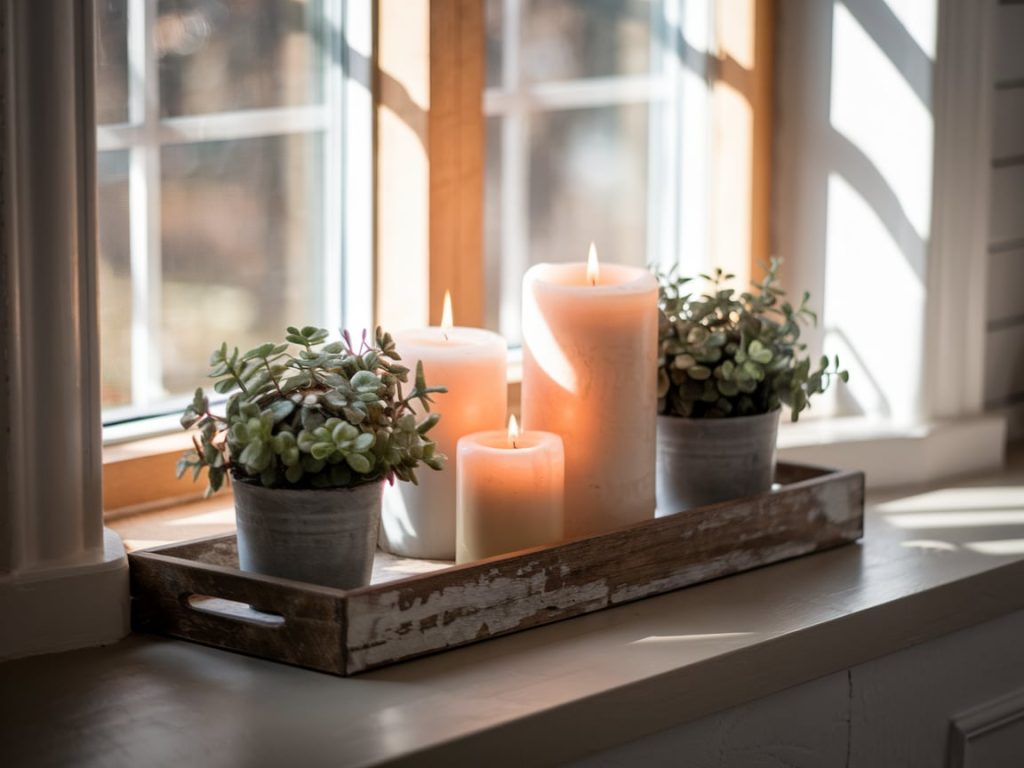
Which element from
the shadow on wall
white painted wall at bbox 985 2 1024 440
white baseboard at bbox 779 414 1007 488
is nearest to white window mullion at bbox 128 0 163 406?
white baseboard at bbox 779 414 1007 488

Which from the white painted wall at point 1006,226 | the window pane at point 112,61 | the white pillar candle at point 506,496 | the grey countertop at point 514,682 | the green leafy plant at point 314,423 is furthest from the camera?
the white painted wall at point 1006,226

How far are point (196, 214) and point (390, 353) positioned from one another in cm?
36

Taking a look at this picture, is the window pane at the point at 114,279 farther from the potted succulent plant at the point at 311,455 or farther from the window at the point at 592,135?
the window at the point at 592,135

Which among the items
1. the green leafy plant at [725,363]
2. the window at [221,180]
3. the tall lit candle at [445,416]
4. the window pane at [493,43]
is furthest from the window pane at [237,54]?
the green leafy plant at [725,363]

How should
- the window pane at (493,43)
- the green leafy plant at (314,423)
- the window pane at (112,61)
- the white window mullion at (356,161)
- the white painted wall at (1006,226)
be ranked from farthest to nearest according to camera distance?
the white painted wall at (1006,226) < the window pane at (493,43) < the white window mullion at (356,161) < the window pane at (112,61) < the green leafy plant at (314,423)

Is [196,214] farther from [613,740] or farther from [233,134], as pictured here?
[613,740]

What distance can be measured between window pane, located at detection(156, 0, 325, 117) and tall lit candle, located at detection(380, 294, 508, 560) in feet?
1.04

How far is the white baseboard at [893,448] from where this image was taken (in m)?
1.70

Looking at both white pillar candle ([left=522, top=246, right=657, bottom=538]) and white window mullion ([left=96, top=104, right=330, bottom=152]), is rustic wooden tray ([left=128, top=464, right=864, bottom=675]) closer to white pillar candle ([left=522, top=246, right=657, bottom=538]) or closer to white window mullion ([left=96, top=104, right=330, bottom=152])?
white pillar candle ([left=522, top=246, right=657, bottom=538])

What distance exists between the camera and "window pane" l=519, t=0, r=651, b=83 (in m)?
1.63

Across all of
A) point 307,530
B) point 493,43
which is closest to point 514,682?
point 307,530

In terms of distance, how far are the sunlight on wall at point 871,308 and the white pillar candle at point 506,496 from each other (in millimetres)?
697

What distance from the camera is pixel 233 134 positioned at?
1424mm

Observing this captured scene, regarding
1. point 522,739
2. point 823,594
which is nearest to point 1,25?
point 522,739
